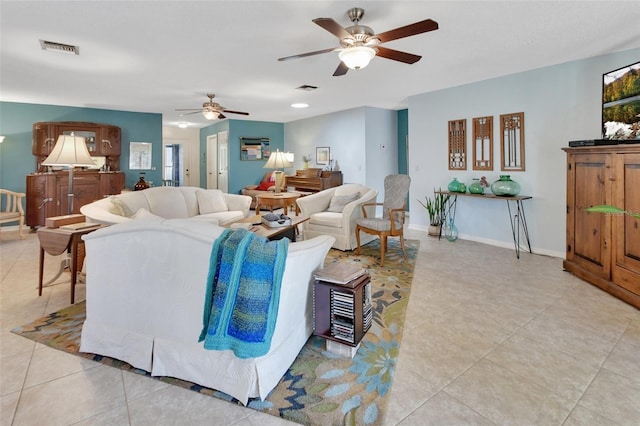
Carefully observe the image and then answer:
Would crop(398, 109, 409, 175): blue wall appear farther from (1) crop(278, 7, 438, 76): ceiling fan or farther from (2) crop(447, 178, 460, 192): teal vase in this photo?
(1) crop(278, 7, 438, 76): ceiling fan

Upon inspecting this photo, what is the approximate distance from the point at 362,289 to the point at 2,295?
341cm

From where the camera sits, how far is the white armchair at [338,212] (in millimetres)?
4625

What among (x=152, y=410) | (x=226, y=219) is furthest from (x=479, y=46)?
(x=152, y=410)

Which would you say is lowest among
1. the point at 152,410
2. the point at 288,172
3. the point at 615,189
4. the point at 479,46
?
the point at 152,410

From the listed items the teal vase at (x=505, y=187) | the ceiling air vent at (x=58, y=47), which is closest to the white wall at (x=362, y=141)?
the teal vase at (x=505, y=187)

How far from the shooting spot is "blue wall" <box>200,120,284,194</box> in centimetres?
905

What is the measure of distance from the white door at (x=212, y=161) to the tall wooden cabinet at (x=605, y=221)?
863 cm

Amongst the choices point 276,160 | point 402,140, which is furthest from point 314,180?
Result: point 402,140

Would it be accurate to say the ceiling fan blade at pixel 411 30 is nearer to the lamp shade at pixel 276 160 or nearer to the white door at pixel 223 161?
the lamp shade at pixel 276 160

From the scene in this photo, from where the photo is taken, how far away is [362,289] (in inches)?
82.7

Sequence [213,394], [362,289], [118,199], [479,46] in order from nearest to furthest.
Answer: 1. [213,394]
2. [362,289]
3. [479,46]
4. [118,199]

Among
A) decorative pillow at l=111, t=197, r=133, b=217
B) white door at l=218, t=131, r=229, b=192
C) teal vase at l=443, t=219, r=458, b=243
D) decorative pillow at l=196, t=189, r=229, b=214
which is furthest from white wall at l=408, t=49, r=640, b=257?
white door at l=218, t=131, r=229, b=192

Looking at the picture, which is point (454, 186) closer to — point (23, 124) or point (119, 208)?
point (119, 208)

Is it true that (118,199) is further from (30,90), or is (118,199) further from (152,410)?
(30,90)
